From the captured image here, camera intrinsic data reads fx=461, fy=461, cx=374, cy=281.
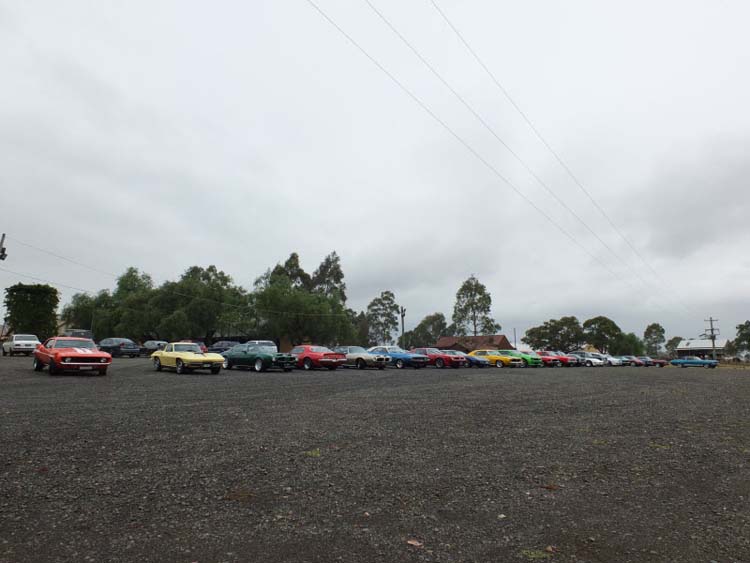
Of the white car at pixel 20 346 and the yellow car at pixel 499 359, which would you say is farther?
the yellow car at pixel 499 359

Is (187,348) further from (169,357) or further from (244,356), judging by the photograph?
(244,356)

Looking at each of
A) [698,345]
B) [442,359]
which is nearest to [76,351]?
[442,359]

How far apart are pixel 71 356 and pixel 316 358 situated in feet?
37.9

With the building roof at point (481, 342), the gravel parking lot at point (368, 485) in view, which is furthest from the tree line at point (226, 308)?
the gravel parking lot at point (368, 485)

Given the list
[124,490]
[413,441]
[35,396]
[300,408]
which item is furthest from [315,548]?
[35,396]

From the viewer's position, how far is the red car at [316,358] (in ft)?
83.4

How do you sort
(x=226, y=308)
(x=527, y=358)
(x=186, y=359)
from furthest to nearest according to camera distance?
(x=226, y=308)
(x=527, y=358)
(x=186, y=359)

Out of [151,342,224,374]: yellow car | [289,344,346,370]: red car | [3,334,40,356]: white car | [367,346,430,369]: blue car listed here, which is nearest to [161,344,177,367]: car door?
[151,342,224,374]: yellow car

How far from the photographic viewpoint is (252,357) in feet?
76.8

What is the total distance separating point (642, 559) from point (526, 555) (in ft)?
2.78

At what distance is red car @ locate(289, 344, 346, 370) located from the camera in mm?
25422

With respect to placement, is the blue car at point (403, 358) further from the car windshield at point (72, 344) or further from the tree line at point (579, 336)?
the tree line at point (579, 336)

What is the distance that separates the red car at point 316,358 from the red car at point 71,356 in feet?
31.7

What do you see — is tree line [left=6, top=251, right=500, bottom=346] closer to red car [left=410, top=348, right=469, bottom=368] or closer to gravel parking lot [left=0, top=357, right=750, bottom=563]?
red car [left=410, top=348, right=469, bottom=368]
